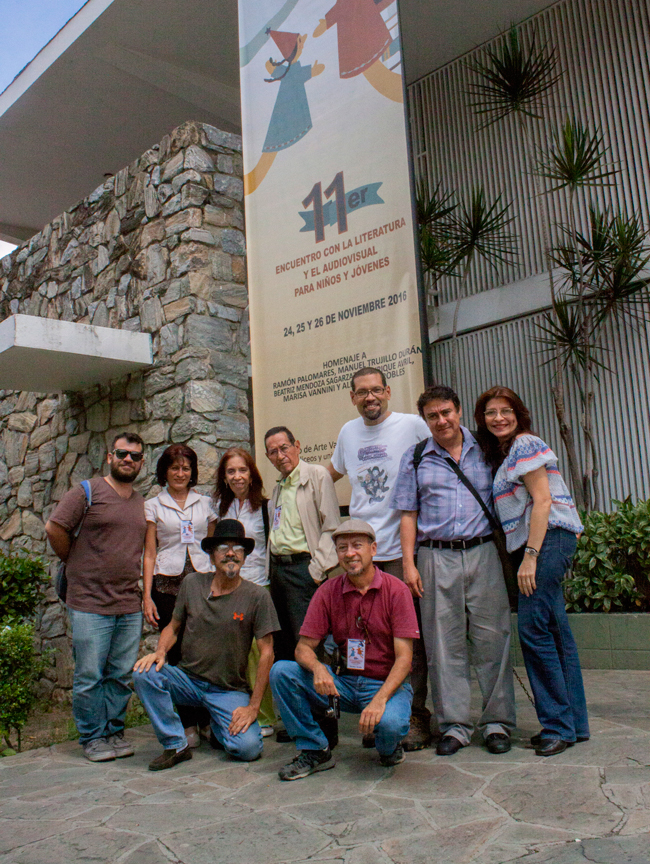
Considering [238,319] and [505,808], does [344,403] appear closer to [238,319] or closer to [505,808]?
[238,319]

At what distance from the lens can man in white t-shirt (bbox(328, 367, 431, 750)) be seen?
389cm

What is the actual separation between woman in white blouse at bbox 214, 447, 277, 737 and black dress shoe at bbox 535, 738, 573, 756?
1625mm

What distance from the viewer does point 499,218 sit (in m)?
7.53

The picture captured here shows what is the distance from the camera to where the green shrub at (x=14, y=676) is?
5.68 metres

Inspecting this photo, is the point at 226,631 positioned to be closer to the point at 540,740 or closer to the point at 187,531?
the point at 187,531

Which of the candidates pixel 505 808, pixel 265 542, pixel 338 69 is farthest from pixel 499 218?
pixel 505 808

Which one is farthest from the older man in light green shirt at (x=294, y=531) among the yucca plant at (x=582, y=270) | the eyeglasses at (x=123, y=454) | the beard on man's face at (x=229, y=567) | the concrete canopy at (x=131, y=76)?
the concrete canopy at (x=131, y=76)

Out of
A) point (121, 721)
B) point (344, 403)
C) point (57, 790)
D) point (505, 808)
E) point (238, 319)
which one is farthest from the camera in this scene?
point (238, 319)

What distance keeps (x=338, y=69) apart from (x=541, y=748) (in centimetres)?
454

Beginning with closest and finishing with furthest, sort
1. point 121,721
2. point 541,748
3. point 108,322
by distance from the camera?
1. point 541,748
2. point 121,721
3. point 108,322

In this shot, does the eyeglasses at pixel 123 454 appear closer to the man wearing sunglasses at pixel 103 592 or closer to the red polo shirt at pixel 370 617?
the man wearing sunglasses at pixel 103 592

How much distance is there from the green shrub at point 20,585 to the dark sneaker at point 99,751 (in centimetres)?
337

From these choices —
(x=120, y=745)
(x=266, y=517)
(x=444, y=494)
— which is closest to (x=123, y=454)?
(x=266, y=517)

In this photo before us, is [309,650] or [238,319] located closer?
[309,650]
